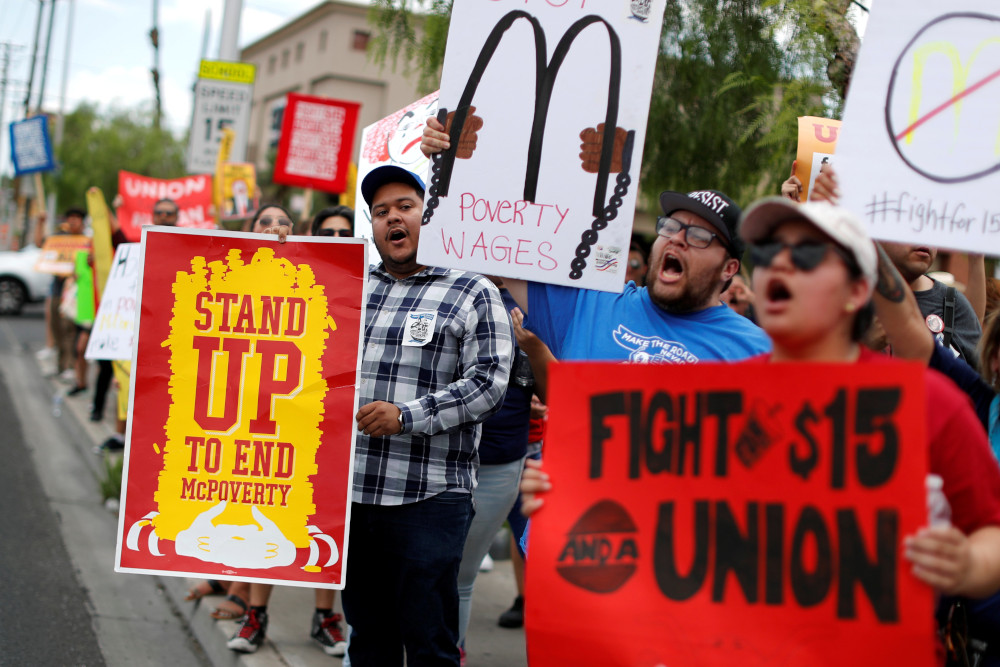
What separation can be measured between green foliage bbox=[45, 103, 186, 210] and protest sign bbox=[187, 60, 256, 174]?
43.5m

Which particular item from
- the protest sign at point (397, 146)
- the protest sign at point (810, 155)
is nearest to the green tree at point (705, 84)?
the protest sign at point (397, 146)

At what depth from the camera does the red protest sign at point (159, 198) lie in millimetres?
9281

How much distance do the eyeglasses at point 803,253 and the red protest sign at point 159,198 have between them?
7975 millimetres

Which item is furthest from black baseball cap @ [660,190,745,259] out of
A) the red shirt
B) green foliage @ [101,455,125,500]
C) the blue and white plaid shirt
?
green foliage @ [101,455,125,500]

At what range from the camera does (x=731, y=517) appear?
198 cm

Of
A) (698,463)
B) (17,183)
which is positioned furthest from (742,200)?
(17,183)

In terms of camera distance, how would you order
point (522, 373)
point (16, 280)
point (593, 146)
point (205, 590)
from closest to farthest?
point (593, 146)
point (522, 373)
point (205, 590)
point (16, 280)

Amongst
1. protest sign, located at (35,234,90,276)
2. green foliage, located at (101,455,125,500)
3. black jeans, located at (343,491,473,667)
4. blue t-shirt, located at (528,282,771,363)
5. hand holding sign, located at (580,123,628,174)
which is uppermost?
hand holding sign, located at (580,123,628,174)

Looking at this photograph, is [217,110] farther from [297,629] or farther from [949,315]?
[949,315]

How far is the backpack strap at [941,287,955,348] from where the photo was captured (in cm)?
355

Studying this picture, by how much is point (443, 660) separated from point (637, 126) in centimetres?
182

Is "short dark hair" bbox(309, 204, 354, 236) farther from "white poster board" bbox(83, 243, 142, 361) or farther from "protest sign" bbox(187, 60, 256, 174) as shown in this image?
A: "protest sign" bbox(187, 60, 256, 174)

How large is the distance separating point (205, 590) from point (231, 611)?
51 centimetres

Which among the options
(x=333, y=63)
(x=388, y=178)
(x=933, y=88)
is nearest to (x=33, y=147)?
(x=388, y=178)
